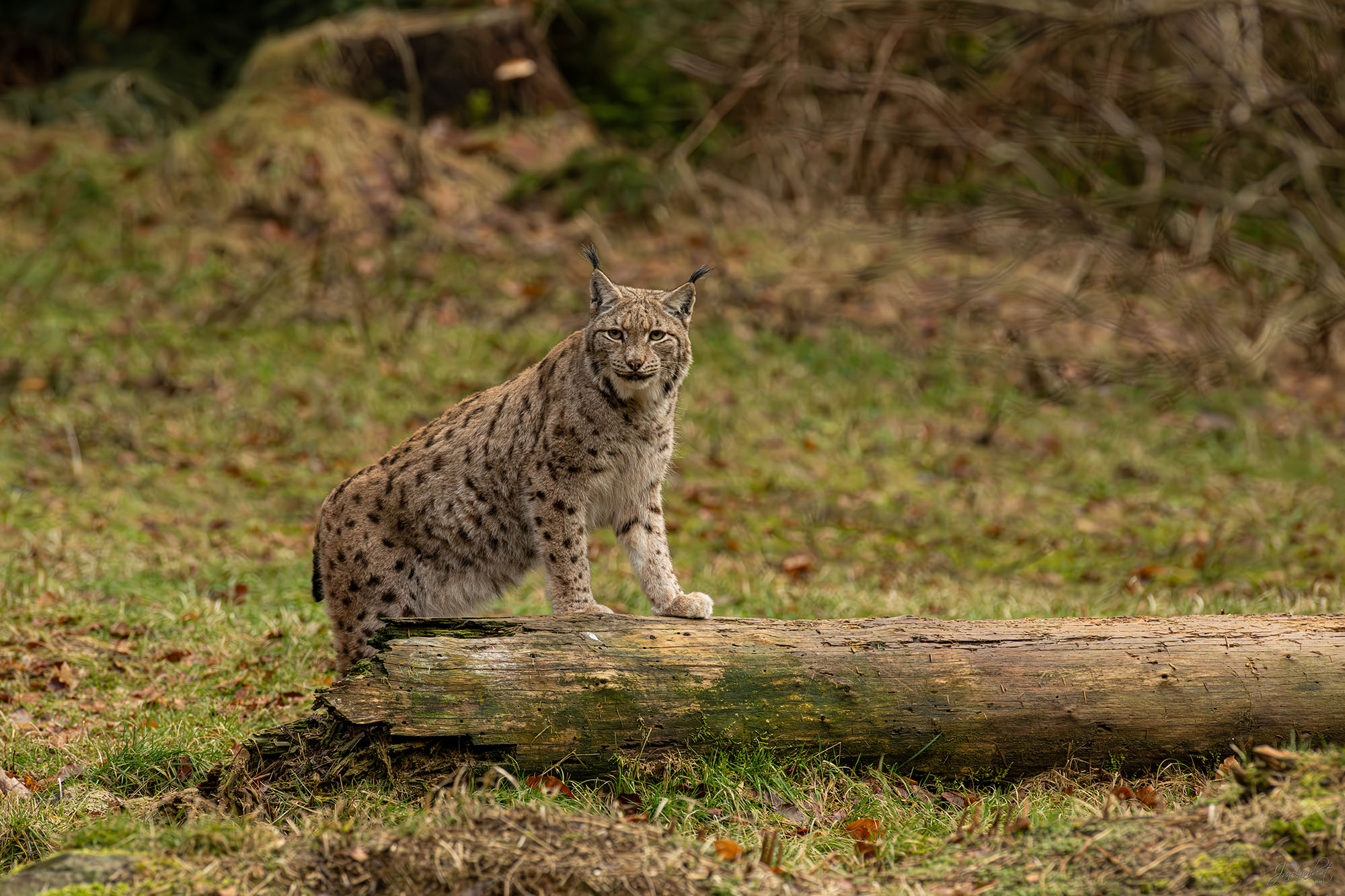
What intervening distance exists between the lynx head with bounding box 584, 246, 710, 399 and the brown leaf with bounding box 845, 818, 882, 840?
2.11 metres

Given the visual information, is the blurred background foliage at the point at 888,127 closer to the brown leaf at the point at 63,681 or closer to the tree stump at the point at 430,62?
the tree stump at the point at 430,62

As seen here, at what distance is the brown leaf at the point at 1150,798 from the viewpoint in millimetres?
4148

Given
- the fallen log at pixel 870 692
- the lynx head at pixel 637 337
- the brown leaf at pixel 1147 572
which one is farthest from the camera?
the brown leaf at pixel 1147 572

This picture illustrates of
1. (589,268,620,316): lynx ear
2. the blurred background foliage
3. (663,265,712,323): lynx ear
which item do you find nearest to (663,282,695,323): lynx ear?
(663,265,712,323): lynx ear

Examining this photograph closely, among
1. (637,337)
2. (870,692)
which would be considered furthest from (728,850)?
(637,337)

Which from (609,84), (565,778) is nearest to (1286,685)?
(565,778)

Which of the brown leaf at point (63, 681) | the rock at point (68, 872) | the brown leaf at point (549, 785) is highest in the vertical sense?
the rock at point (68, 872)

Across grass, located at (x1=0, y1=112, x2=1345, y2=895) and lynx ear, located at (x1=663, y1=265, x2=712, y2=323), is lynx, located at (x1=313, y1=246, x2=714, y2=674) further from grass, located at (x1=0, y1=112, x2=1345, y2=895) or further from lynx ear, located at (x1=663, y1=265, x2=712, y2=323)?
grass, located at (x1=0, y1=112, x2=1345, y2=895)

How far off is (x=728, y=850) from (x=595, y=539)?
5.81 m

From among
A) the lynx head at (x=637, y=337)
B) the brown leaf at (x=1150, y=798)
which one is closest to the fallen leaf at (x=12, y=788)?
the lynx head at (x=637, y=337)

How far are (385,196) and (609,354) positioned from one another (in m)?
9.58

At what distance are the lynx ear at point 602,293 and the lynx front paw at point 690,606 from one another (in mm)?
1362

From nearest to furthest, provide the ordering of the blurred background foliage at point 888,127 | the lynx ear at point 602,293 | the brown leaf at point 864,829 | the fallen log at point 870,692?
the brown leaf at point 864,829 → the fallen log at point 870,692 → the lynx ear at point 602,293 → the blurred background foliage at point 888,127

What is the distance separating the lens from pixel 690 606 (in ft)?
16.7
